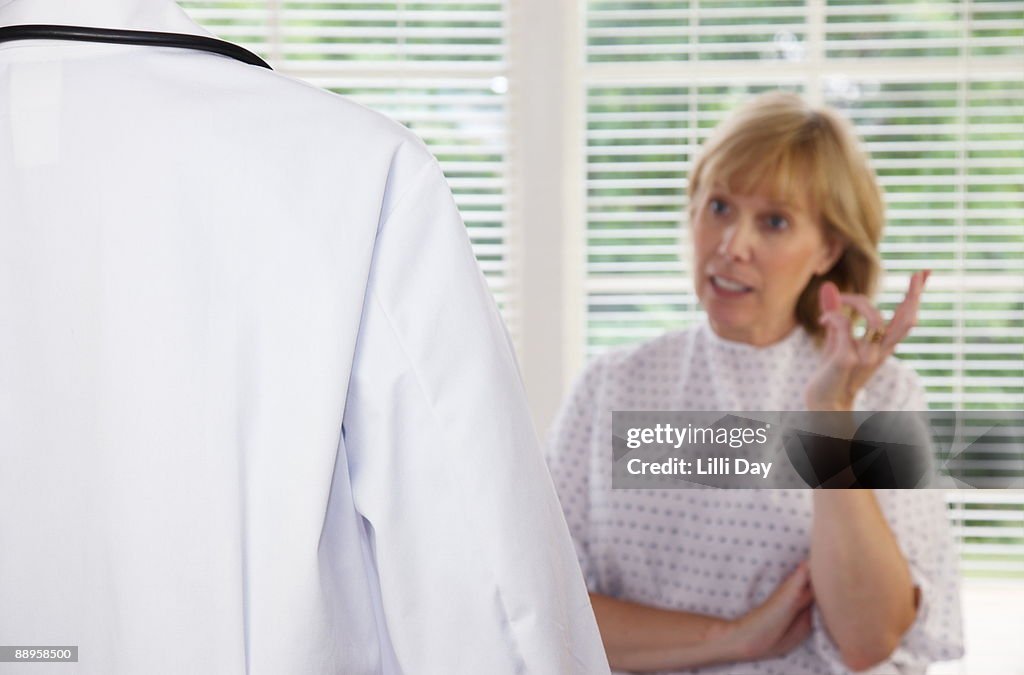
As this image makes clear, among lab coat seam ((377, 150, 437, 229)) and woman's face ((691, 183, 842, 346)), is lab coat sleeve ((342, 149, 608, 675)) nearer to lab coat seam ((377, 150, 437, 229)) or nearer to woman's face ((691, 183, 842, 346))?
lab coat seam ((377, 150, 437, 229))

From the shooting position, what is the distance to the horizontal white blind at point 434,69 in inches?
69.8

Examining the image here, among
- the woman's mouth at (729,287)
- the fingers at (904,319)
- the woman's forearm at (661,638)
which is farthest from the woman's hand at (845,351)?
the woman's forearm at (661,638)

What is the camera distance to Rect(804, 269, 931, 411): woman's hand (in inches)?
51.1

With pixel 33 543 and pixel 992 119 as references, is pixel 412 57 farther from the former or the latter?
pixel 33 543

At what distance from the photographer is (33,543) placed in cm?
63

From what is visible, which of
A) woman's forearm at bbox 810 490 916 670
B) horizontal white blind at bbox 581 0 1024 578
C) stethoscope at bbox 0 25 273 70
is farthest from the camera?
horizontal white blind at bbox 581 0 1024 578

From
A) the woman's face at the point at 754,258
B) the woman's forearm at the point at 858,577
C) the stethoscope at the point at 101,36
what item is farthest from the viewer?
the woman's face at the point at 754,258

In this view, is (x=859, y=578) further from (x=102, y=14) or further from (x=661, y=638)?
(x=102, y=14)

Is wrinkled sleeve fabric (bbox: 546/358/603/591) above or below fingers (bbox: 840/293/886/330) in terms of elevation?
below

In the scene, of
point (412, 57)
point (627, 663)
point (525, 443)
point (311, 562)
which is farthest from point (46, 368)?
point (412, 57)

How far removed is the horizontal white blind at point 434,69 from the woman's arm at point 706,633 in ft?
2.38

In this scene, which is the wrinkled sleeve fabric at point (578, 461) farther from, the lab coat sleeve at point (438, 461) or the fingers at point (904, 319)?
the lab coat sleeve at point (438, 461)

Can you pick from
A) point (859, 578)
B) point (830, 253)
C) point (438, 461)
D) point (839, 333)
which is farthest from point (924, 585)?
point (438, 461)

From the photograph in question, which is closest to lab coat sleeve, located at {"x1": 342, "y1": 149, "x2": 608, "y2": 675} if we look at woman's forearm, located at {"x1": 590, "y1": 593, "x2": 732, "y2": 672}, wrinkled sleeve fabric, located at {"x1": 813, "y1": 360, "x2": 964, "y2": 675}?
woman's forearm, located at {"x1": 590, "y1": 593, "x2": 732, "y2": 672}
